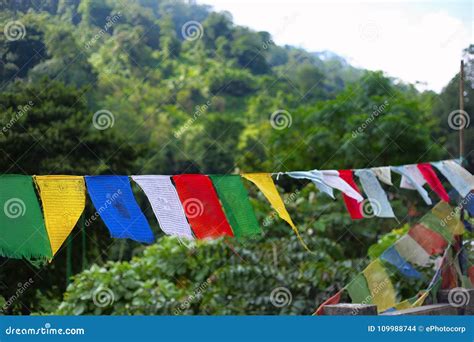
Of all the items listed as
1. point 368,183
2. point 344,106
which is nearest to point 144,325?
point 368,183

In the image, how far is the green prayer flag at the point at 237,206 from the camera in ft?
10.8

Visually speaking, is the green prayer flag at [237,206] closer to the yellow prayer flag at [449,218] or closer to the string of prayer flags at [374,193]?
the string of prayer flags at [374,193]

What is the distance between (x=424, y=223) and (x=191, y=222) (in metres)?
1.78

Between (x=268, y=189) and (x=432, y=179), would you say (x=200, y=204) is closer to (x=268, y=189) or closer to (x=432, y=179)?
(x=268, y=189)

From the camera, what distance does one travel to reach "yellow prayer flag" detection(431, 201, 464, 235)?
4.41 m

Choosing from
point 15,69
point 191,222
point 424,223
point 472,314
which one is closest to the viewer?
point 191,222

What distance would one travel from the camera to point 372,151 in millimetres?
11164

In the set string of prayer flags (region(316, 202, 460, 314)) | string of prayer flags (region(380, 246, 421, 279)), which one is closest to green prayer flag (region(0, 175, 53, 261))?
string of prayer flags (region(316, 202, 460, 314))

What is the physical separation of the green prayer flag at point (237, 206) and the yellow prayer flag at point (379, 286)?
942mm

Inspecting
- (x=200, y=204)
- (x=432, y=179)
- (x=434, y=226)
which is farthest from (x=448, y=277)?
(x=200, y=204)

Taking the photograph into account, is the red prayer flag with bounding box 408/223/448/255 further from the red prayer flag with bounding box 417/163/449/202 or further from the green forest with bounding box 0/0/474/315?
the green forest with bounding box 0/0/474/315

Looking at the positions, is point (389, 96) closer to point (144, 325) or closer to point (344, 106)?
point (344, 106)

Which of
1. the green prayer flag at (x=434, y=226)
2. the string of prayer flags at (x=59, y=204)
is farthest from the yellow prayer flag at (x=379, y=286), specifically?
the string of prayer flags at (x=59, y=204)

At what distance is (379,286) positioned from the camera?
4062mm
